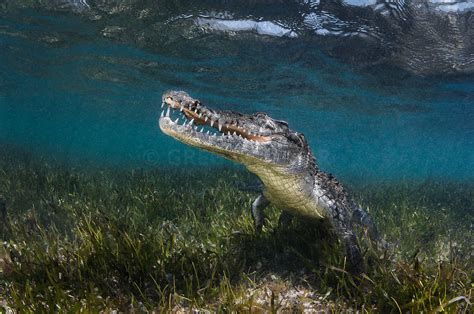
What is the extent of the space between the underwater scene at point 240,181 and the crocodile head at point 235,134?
2cm

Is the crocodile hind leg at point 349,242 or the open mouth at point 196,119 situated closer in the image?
the open mouth at point 196,119

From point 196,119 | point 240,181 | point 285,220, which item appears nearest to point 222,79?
point 240,181

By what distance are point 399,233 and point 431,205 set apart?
5.25 metres

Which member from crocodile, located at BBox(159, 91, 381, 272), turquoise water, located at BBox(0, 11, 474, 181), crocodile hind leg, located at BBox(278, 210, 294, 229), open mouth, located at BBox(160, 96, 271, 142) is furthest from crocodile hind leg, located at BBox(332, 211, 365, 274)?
turquoise water, located at BBox(0, 11, 474, 181)

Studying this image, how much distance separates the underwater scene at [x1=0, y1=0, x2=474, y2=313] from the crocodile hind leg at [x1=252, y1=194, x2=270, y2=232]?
0.11ft

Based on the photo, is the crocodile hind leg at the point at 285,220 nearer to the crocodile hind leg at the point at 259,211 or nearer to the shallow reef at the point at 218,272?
the shallow reef at the point at 218,272

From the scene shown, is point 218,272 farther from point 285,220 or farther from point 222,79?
point 222,79

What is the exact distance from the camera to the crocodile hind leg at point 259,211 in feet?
18.1

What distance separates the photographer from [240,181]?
12.8 metres

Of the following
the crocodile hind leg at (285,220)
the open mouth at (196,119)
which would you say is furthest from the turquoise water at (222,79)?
the open mouth at (196,119)

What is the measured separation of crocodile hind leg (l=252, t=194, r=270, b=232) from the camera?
217 inches

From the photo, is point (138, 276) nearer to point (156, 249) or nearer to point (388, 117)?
point (156, 249)

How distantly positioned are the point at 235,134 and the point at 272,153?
50 centimetres

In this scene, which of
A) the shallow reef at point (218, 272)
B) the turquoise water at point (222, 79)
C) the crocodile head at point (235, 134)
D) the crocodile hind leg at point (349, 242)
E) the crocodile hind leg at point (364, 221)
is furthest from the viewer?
the turquoise water at point (222, 79)
